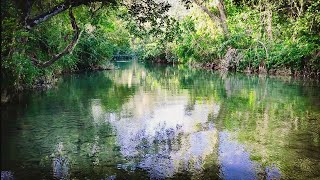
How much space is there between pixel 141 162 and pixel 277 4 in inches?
680

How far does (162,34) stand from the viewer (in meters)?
13.9

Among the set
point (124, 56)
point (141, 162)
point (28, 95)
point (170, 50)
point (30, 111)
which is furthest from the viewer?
point (124, 56)

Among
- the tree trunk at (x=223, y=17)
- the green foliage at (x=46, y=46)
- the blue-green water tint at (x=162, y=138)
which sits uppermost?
the tree trunk at (x=223, y=17)

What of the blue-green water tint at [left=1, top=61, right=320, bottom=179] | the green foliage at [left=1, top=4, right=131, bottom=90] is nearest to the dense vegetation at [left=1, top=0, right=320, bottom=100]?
the green foliage at [left=1, top=4, right=131, bottom=90]

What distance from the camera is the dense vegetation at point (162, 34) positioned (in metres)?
13.1

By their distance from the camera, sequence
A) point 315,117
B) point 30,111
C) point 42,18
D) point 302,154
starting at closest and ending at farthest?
point 302,154 < point 42,18 < point 315,117 < point 30,111

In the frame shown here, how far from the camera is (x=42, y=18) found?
1139cm

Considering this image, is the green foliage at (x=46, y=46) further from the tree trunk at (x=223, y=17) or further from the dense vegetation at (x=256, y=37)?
the tree trunk at (x=223, y=17)

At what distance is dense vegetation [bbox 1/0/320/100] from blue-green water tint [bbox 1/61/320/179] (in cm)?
234

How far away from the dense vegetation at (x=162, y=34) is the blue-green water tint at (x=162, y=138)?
7.69 feet

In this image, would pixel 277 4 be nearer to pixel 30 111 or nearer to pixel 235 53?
pixel 235 53

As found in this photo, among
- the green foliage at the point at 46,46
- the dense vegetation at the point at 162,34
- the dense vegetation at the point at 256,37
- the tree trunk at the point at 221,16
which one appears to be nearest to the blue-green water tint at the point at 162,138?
the green foliage at the point at 46,46

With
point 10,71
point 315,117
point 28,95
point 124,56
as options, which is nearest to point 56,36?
point 28,95

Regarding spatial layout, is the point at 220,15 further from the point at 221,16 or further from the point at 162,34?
the point at 162,34
